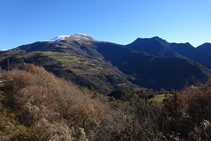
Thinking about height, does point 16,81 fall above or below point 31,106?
above

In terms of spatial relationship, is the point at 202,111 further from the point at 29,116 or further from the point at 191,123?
the point at 29,116

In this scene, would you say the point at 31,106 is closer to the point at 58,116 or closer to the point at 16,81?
the point at 58,116

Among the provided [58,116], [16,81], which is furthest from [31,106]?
[16,81]

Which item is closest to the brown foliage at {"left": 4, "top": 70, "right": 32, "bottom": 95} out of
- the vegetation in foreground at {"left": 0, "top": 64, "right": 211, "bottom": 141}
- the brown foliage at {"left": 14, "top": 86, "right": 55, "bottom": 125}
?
the vegetation in foreground at {"left": 0, "top": 64, "right": 211, "bottom": 141}

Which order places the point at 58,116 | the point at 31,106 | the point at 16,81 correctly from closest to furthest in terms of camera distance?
the point at 31,106 → the point at 58,116 → the point at 16,81

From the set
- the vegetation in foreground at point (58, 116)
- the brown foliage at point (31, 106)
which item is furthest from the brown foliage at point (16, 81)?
the brown foliage at point (31, 106)

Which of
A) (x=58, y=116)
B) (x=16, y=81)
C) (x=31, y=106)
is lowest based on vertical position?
(x=58, y=116)

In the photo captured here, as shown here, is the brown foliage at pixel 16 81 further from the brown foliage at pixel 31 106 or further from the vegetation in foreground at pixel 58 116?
the brown foliage at pixel 31 106

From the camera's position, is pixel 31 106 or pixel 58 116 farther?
pixel 58 116

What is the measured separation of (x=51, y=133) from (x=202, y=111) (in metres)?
17.6

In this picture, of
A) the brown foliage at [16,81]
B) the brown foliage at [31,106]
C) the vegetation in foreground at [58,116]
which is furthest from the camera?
the brown foliage at [16,81]

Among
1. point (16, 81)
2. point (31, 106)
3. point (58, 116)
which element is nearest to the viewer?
point (31, 106)

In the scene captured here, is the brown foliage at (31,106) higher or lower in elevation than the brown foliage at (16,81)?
lower

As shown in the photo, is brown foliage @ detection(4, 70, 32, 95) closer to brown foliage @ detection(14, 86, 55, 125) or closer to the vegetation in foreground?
the vegetation in foreground
